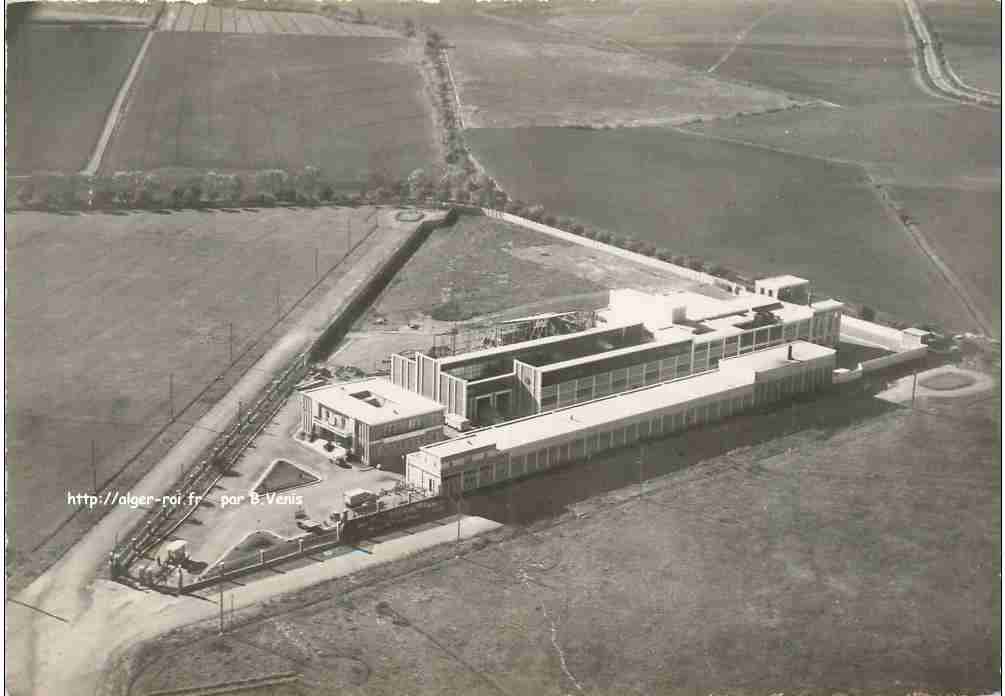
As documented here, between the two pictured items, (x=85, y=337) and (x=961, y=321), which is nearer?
(x=85, y=337)

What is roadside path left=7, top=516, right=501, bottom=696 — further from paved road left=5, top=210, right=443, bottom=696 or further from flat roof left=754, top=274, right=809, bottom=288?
flat roof left=754, top=274, right=809, bottom=288

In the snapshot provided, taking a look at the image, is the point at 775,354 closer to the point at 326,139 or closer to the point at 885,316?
the point at 885,316

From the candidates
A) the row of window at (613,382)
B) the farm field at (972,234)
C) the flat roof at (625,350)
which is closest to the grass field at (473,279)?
the flat roof at (625,350)

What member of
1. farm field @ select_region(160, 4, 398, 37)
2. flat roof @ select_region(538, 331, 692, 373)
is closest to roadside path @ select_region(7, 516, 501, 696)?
flat roof @ select_region(538, 331, 692, 373)

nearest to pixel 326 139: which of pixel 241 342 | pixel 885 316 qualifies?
pixel 241 342

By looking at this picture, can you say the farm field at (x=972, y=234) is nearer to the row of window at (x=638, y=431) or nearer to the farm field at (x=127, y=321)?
the row of window at (x=638, y=431)

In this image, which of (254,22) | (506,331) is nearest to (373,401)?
(506,331)

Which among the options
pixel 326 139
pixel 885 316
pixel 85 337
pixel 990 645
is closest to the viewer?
pixel 990 645
